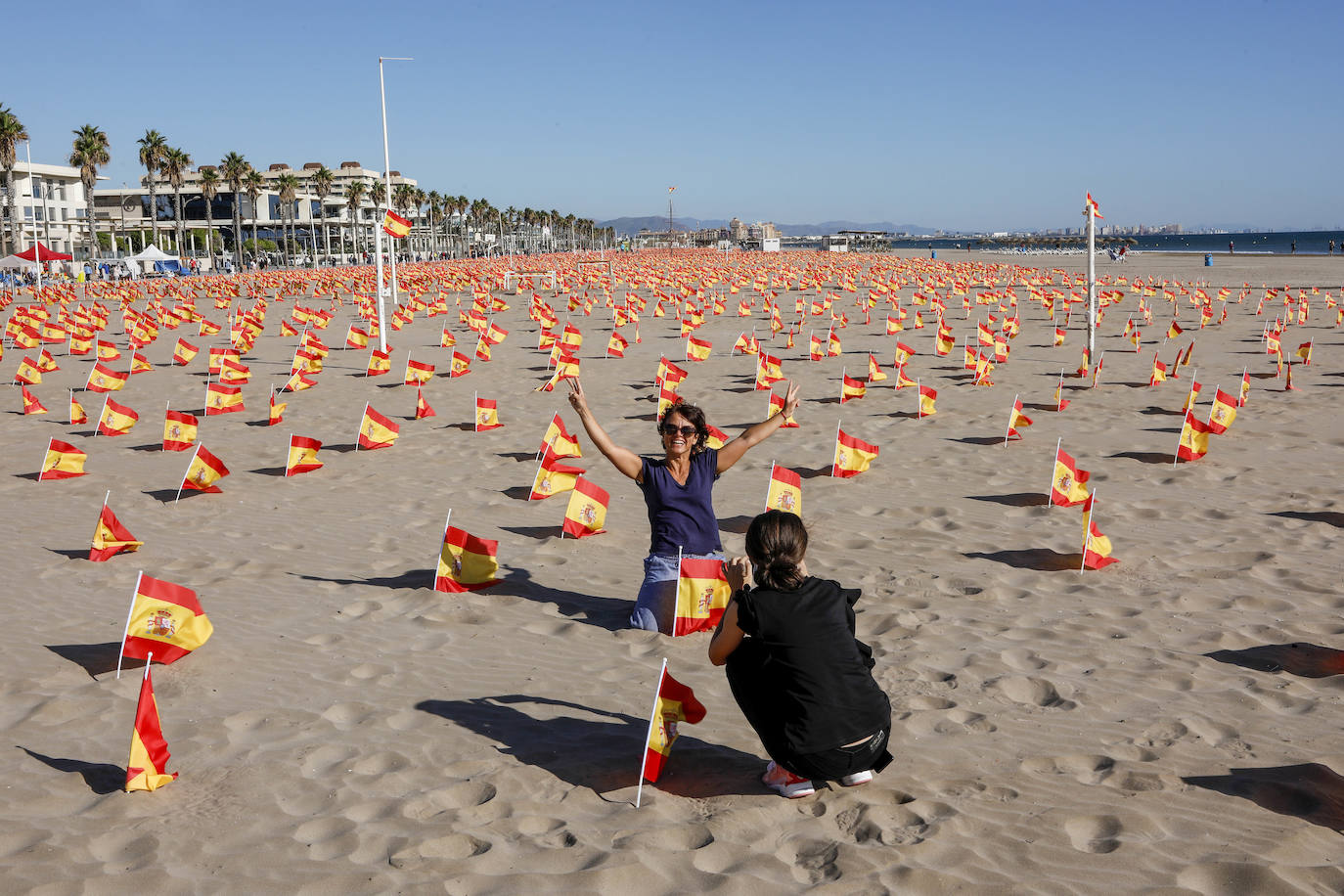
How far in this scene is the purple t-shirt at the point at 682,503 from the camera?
219 inches

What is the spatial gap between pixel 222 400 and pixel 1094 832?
1229 centimetres

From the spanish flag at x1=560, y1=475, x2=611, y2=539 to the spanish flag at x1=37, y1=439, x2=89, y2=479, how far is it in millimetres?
5325

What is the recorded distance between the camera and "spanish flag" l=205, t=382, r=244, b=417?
1324 cm

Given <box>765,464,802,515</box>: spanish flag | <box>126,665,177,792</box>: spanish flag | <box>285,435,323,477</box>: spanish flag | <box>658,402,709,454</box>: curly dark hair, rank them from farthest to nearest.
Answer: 1. <box>285,435,323,477</box>: spanish flag
2. <box>765,464,802,515</box>: spanish flag
3. <box>658,402,709,454</box>: curly dark hair
4. <box>126,665,177,792</box>: spanish flag

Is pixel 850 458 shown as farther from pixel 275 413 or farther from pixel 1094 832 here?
pixel 275 413

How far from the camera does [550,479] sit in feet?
28.7

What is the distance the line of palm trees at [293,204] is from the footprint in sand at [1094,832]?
1912 centimetres

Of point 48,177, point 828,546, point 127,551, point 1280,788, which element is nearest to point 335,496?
point 127,551

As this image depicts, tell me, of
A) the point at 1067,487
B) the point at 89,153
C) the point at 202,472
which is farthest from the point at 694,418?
the point at 89,153

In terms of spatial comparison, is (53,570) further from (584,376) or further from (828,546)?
(584,376)

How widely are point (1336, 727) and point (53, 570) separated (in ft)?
23.9

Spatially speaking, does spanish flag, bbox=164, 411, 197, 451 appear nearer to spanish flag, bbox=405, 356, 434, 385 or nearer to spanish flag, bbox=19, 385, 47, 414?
spanish flag, bbox=405, 356, 434, 385

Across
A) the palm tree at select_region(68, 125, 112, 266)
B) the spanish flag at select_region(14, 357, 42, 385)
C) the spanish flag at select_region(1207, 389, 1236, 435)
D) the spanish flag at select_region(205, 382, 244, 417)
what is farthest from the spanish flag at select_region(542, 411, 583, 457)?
the palm tree at select_region(68, 125, 112, 266)

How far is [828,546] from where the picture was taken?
7.16m
